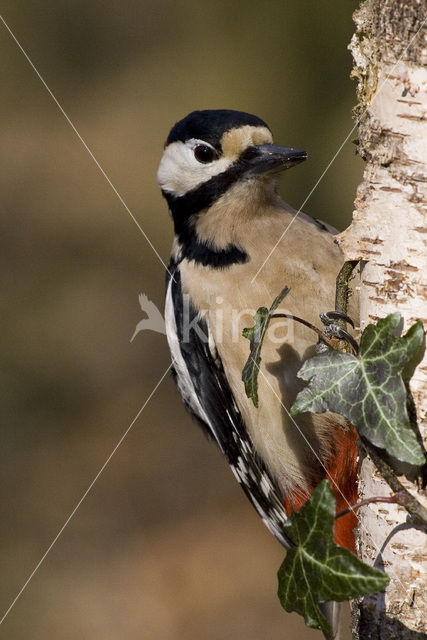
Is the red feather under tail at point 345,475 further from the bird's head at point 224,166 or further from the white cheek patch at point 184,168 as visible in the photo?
the white cheek patch at point 184,168

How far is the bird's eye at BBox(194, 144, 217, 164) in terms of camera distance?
2500 mm

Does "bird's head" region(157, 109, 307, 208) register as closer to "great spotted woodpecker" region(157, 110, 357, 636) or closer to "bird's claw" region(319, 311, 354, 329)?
"great spotted woodpecker" region(157, 110, 357, 636)

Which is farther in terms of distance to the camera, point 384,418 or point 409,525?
point 409,525

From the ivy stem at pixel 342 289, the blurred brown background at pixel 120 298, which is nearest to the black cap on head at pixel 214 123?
the ivy stem at pixel 342 289

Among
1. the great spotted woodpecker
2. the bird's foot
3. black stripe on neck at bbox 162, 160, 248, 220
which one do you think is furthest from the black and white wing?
the bird's foot

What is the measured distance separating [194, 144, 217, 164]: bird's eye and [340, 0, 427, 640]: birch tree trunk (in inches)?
38.0

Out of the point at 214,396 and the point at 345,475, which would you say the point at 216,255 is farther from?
the point at 345,475

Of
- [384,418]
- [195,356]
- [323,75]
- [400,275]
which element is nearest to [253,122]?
[195,356]

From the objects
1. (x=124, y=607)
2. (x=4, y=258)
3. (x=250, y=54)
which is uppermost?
(x=250, y=54)

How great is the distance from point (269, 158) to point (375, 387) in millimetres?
1178

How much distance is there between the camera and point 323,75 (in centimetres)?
483

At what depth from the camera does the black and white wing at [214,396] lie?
2.52m

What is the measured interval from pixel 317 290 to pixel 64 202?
3429 millimetres

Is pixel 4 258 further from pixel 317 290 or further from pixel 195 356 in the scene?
pixel 317 290
